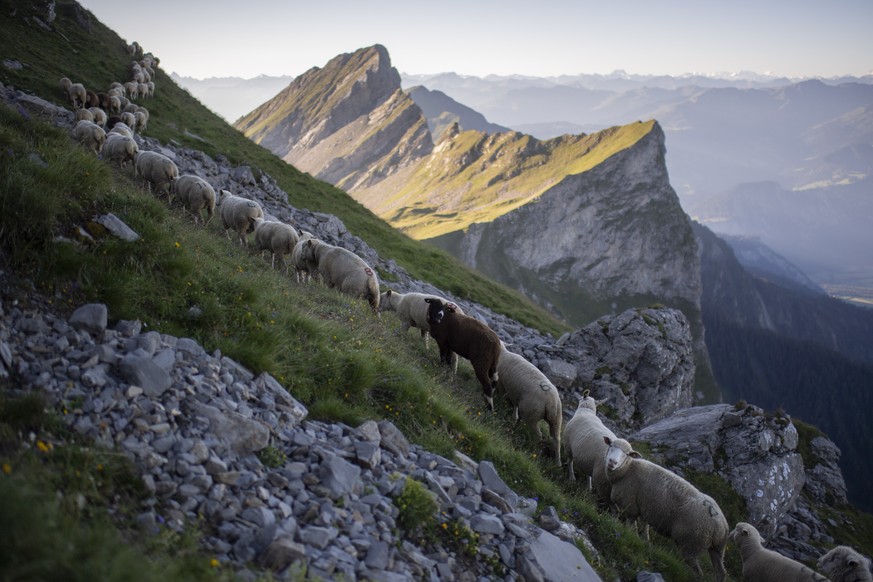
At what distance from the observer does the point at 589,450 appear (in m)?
13.0

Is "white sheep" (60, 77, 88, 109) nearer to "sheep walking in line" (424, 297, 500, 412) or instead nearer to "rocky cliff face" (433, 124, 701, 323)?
"sheep walking in line" (424, 297, 500, 412)

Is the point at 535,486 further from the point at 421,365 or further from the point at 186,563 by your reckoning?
the point at 186,563

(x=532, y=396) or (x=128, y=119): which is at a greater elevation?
(x=128, y=119)

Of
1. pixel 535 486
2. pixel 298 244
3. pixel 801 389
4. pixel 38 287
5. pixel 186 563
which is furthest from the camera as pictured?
pixel 801 389

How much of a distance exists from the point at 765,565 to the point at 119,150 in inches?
1038

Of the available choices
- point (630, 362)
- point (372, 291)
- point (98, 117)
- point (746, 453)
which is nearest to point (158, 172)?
point (372, 291)

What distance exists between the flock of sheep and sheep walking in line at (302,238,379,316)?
0.11 ft

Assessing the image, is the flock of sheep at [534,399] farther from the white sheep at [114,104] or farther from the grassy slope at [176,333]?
the white sheep at [114,104]

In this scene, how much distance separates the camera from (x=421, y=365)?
45.5 feet

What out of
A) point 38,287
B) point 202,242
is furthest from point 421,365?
point 38,287

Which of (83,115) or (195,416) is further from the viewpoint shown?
(83,115)

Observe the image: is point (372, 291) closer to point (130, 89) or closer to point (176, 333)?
point (176, 333)

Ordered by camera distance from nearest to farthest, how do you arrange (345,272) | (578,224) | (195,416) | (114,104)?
(195,416)
(345,272)
(114,104)
(578,224)

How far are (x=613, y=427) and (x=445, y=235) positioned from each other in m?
106
